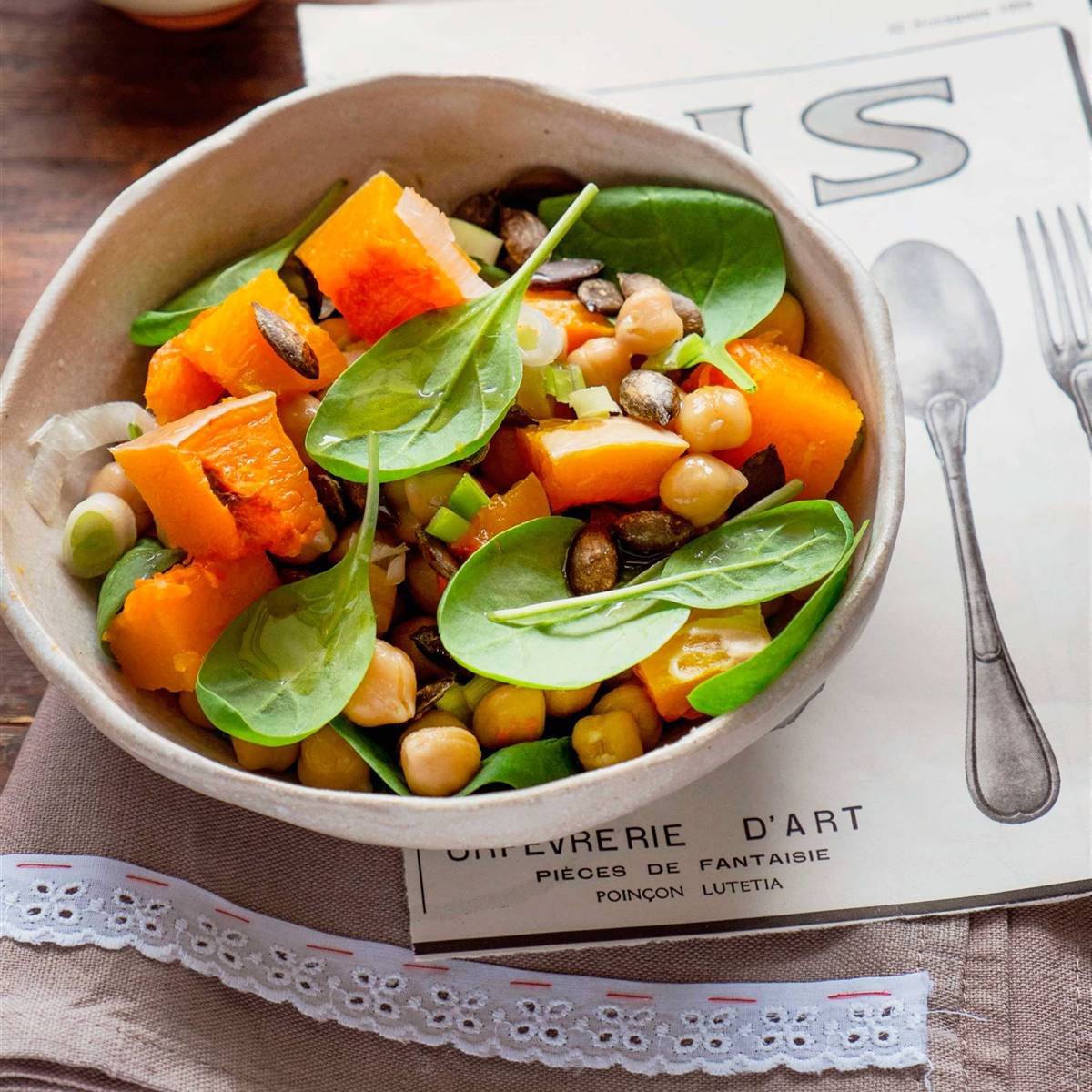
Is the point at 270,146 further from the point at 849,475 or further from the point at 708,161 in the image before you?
the point at 849,475

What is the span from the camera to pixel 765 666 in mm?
1145

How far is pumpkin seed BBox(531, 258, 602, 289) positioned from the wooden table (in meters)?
0.72

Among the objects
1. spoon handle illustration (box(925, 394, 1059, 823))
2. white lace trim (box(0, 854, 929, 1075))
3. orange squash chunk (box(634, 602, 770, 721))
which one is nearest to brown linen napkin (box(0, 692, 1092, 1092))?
white lace trim (box(0, 854, 929, 1075))

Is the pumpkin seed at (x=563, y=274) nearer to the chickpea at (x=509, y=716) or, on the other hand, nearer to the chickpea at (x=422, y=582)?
the chickpea at (x=422, y=582)

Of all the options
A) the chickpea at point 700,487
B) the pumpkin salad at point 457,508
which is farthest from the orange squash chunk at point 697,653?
the chickpea at point 700,487

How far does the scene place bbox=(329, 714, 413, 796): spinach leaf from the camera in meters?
1.22

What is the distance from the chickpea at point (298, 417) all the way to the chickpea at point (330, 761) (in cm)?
29

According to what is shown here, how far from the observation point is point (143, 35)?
6.35 feet

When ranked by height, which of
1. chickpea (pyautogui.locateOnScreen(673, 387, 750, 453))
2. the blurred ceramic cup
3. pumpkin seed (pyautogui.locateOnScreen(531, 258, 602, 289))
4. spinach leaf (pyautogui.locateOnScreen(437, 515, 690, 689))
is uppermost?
the blurred ceramic cup

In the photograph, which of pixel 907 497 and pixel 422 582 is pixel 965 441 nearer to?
pixel 907 497

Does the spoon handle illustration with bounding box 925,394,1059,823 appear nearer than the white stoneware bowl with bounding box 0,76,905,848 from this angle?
No

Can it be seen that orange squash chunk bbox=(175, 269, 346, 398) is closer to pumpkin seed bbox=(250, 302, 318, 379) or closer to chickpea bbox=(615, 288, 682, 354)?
pumpkin seed bbox=(250, 302, 318, 379)

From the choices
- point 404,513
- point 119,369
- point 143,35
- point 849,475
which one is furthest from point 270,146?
point 849,475

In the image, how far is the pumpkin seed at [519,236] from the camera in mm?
1438
